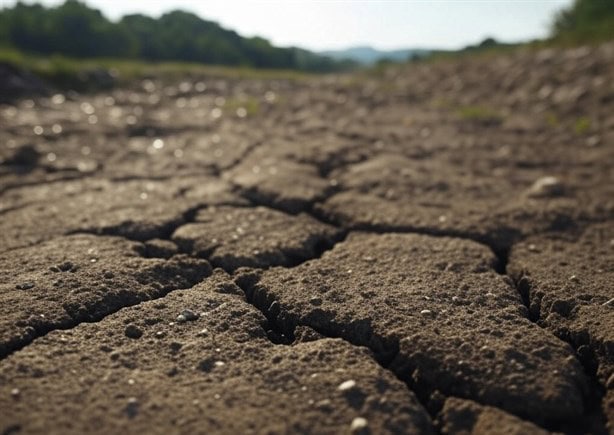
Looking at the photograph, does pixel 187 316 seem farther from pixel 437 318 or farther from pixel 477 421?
pixel 477 421

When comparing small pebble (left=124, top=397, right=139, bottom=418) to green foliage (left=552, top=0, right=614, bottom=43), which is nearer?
small pebble (left=124, top=397, right=139, bottom=418)

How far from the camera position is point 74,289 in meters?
1.66

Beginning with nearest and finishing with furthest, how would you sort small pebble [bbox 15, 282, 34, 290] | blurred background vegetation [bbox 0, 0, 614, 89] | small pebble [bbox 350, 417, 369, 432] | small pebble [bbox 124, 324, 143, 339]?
small pebble [bbox 350, 417, 369, 432] < small pebble [bbox 124, 324, 143, 339] < small pebble [bbox 15, 282, 34, 290] < blurred background vegetation [bbox 0, 0, 614, 89]

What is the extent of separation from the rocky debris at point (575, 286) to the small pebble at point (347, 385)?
570 millimetres

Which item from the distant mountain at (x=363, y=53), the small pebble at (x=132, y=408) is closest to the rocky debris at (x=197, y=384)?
the small pebble at (x=132, y=408)

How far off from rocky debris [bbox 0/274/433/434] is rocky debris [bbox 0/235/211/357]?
0.23 ft

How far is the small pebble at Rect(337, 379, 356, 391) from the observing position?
49.9 inches

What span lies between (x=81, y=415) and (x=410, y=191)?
2.02m

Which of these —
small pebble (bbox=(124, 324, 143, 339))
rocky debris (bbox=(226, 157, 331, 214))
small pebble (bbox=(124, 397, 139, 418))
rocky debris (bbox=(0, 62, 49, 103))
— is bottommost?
small pebble (bbox=(124, 397, 139, 418))

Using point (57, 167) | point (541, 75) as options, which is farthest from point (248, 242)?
point (541, 75)

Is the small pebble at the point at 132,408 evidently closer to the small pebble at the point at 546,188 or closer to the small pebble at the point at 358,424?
the small pebble at the point at 358,424

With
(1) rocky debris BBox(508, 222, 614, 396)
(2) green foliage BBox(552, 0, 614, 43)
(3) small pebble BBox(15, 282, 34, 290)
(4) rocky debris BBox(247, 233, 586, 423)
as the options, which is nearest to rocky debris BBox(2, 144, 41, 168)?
(3) small pebble BBox(15, 282, 34, 290)

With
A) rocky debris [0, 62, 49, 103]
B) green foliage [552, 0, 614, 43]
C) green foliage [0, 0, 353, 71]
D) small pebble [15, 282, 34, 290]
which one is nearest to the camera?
small pebble [15, 282, 34, 290]

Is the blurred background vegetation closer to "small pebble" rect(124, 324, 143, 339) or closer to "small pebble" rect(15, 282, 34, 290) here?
"small pebble" rect(15, 282, 34, 290)
